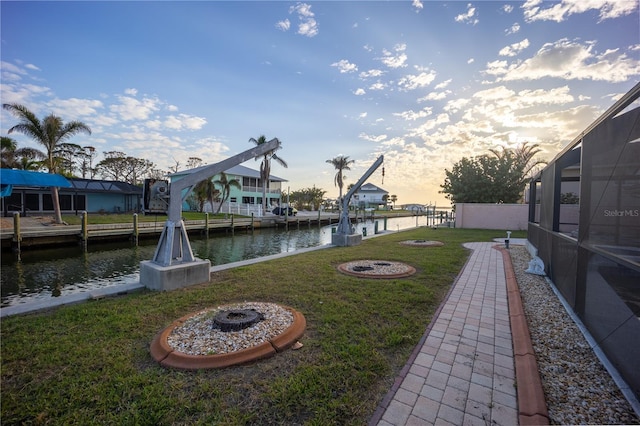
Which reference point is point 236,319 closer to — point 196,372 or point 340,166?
point 196,372

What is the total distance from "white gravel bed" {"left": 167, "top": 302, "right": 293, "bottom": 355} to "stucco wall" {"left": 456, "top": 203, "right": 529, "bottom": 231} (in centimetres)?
1977

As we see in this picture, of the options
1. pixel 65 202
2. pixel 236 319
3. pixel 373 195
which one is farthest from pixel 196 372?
pixel 373 195

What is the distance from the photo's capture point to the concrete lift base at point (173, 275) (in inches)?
224

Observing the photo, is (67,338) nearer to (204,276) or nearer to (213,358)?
(213,358)

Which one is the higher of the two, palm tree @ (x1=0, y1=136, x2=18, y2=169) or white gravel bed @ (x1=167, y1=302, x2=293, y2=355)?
palm tree @ (x1=0, y1=136, x2=18, y2=169)

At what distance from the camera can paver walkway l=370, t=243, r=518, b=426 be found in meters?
2.39

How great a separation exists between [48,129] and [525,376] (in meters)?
24.9

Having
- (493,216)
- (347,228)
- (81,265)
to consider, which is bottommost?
(81,265)

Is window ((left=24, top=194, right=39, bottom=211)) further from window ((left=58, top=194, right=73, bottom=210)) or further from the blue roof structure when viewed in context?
the blue roof structure

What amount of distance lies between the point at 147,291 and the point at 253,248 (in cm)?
1077

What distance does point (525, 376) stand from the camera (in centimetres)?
286

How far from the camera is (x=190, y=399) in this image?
2527 mm

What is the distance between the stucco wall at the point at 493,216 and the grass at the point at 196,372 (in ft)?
56.9

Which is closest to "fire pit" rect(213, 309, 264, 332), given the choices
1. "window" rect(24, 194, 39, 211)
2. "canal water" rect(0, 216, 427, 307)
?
"canal water" rect(0, 216, 427, 307)
